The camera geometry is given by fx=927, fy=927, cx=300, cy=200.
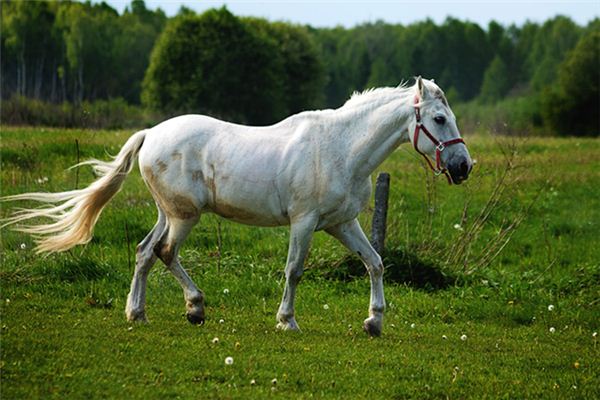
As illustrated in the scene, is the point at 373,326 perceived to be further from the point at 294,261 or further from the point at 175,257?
the point at 175,257

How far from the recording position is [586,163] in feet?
85.7

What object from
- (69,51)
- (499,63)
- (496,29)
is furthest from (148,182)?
(496,29)

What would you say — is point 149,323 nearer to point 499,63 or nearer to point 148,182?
point 148,182

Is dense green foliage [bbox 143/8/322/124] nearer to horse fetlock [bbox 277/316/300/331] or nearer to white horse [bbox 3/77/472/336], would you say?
white horse [bbox 3/77/472/336]

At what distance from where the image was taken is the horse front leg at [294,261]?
911 cm

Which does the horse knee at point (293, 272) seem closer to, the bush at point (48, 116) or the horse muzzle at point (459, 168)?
the horse muzzle at point (459, 168)

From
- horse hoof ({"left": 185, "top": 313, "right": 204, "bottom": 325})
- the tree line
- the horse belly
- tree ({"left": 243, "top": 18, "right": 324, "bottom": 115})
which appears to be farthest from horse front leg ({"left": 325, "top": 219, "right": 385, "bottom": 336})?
tree ({"left": 243, "top": 18, "right": 324, "bottom": 115})

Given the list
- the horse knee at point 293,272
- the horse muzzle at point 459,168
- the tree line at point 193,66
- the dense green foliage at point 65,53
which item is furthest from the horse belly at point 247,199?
the dense green foliage at point 65,53

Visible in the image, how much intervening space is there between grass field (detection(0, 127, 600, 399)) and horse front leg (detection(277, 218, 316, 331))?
200 mm

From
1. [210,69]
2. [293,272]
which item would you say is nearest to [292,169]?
[293,272]

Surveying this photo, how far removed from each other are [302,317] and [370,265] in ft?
4.63

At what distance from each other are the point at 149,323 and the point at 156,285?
85.5 inches

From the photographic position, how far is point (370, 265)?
31.0 feet

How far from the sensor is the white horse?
9117 mm
